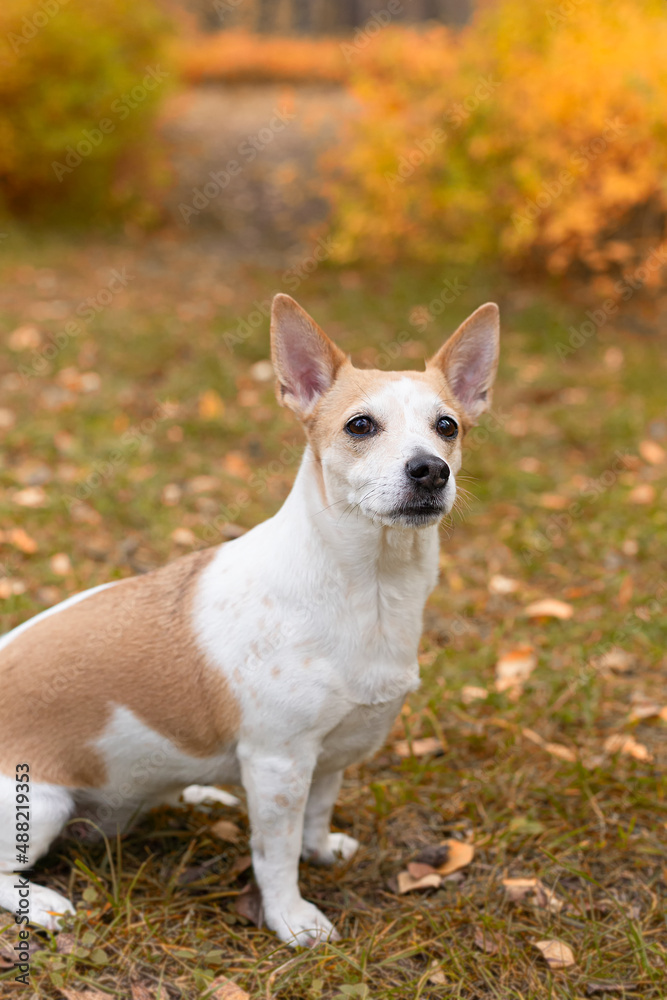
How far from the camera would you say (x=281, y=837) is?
2.56m

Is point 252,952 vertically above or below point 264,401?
above

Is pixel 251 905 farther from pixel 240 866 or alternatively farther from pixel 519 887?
pixel 519 887

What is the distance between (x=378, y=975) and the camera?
99.6 inches

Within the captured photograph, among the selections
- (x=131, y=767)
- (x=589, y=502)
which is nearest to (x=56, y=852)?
(x=131, y=767)

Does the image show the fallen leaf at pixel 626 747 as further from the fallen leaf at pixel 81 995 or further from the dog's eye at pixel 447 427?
the fallen leaf at pixel 81 995

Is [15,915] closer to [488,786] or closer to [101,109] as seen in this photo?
[488,786]

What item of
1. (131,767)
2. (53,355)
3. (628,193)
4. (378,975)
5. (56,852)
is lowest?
(53,355)

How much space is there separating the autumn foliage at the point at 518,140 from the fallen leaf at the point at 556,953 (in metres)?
5.96

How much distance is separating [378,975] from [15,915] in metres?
1.11

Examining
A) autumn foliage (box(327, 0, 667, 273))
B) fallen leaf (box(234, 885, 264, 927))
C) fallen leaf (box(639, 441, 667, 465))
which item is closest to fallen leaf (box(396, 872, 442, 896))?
fallen leaf (box(234, 885, 264, 927))

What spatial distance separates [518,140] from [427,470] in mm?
5917

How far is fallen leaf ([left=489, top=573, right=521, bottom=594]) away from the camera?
462 centimetres

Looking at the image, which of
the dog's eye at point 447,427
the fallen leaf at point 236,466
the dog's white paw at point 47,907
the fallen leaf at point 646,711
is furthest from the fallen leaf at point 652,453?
the dog's white paw at point 47,907

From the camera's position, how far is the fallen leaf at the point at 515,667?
390cm
